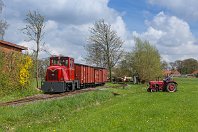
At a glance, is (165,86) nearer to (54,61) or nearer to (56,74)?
(56,74)

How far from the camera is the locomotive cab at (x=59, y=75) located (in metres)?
36.0

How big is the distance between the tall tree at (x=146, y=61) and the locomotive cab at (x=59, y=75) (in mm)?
33656

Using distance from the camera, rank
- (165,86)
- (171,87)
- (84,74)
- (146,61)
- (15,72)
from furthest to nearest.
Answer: (146,61)
(84,74)
(165,86)
(171,87)
(15,72)

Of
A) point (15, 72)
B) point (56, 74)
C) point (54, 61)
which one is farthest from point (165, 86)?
point (15, 72)

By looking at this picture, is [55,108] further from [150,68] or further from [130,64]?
[130,64]

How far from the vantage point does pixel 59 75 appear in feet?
119

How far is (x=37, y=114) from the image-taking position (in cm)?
1847

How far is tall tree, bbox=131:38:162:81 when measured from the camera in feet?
234

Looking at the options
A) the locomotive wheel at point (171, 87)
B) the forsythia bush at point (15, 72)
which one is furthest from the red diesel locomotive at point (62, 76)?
the locomotive wheel at point (171, 87)

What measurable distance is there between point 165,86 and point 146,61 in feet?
111

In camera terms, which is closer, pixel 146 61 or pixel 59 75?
pixel 59 75

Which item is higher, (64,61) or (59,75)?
(64,61)

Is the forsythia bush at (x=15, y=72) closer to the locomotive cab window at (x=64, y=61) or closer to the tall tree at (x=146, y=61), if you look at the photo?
the locomotive cab window at (x=64, y=61)

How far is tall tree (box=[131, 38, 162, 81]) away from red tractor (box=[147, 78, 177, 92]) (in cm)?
3169
